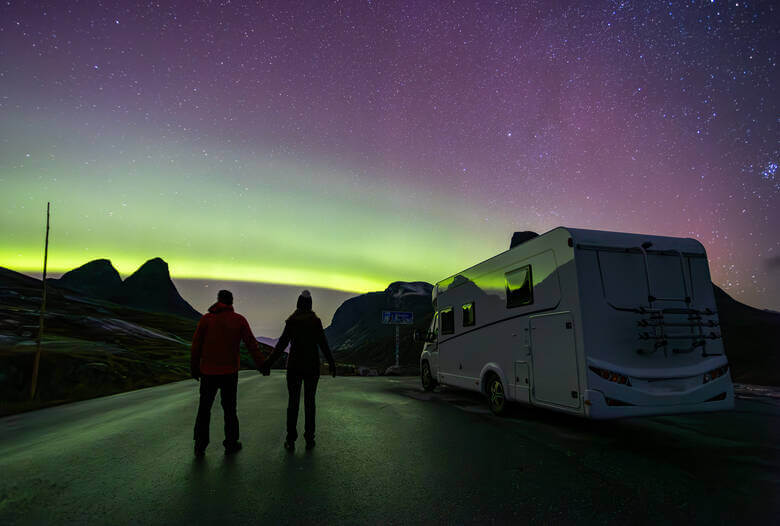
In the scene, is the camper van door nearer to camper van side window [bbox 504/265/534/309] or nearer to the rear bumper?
the rear bumper

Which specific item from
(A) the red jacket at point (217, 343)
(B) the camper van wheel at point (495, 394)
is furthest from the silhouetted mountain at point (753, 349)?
(A) the red jacket at point (217, 343)

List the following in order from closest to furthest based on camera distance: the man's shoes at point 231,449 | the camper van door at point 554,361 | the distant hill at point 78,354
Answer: the man's shoes at point 231,449 → the camper van door at point 554,361 → the distant hill at point 78,354

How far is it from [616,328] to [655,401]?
3.55ft

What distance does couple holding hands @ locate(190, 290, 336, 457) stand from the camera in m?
4.86

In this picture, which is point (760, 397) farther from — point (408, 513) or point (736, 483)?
point (408, 513)

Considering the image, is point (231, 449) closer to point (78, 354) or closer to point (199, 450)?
point (199, 450)

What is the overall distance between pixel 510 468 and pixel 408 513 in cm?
168

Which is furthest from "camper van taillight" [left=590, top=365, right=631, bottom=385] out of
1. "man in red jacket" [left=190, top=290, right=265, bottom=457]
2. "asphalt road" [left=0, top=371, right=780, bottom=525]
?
"man in red jacket" [left=190, top=290, right=265, bottom=457]

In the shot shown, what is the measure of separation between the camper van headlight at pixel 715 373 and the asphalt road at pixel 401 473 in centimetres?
87

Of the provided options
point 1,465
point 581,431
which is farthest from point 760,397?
point 1,465

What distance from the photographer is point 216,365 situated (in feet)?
15.9

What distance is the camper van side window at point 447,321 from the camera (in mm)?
10305

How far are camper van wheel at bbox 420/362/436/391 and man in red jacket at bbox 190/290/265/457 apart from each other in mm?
7673

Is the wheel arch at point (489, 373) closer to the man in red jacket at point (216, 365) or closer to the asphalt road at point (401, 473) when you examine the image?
the asphalt road at point (401, 473)
